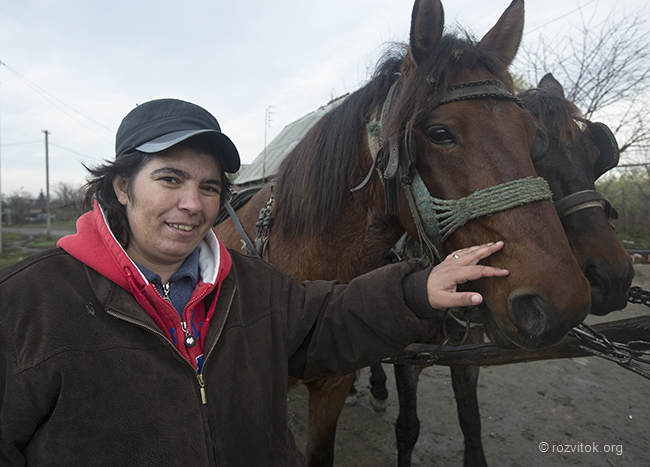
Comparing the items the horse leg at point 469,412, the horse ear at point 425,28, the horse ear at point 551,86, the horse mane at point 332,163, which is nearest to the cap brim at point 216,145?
the horse mane at point 332,163

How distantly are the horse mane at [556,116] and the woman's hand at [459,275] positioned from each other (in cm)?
150

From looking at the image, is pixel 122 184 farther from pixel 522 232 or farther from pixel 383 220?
pixel 522 232

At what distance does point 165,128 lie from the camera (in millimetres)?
1192

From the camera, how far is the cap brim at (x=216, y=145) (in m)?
1.14

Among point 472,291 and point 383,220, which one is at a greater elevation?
point 383,220

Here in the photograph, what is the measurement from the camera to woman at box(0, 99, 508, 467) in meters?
0.89

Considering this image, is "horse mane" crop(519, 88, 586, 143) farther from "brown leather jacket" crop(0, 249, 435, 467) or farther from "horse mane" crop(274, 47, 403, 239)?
"brown leather jacket" crop(0, 249, 435, 467)

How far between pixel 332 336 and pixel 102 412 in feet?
2.39

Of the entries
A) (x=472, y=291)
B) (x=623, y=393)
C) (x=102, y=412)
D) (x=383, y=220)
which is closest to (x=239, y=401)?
(x=102, y=412)

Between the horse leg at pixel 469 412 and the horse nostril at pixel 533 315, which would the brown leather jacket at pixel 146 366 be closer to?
the horse nostril at pixel 533 315

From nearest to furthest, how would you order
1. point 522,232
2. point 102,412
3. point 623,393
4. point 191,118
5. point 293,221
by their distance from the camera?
point 102,412
point 522,232
point 191,118
point 293,221
point 623,393

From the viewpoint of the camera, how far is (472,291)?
1266 millimetres

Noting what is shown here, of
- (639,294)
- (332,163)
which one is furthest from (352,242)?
(639,294)

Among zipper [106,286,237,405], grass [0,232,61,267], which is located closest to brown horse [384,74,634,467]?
zipper [106,286,237,405]
